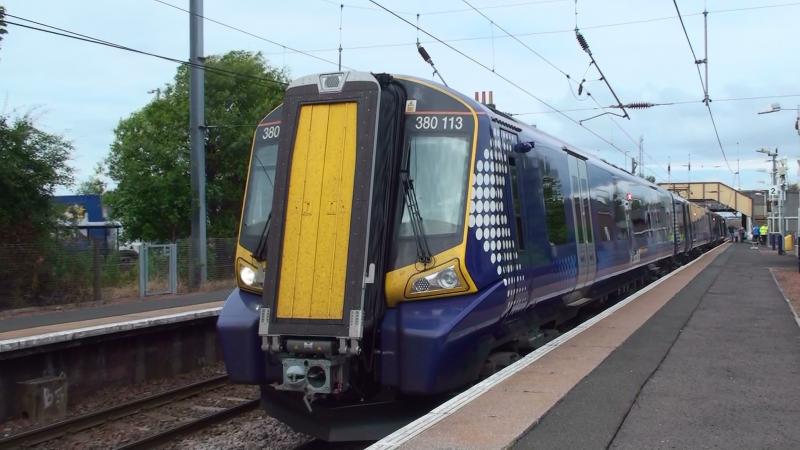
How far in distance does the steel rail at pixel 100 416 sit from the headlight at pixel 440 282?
460cm

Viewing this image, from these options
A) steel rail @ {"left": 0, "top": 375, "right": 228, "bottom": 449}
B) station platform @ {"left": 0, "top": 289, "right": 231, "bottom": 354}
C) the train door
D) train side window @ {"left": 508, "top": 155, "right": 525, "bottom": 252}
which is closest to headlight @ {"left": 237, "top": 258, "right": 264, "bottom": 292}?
train side window @ {"left": 508, "top": 155, "right": 525, "bottom": 252}

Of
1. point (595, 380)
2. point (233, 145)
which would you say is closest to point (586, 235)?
point (595, 380)

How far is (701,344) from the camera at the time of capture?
29.4 ft

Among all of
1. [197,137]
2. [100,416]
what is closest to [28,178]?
[197,137]

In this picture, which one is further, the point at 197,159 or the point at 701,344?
the point at 197,159

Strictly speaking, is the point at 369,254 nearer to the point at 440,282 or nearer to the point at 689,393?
the point at 440,282

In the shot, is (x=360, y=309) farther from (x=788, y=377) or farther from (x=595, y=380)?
(x=788, y=377)

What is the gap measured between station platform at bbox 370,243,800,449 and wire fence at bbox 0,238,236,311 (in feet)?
42.0

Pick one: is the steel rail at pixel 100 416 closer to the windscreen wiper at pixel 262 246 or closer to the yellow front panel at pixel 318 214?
the windscreen wiper at pixel 262 246

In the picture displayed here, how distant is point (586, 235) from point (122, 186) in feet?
66.6

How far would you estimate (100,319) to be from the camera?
547 inches

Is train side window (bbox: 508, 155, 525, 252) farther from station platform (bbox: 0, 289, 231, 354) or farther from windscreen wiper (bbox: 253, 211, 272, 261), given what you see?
station platform (bbox: 0, 289, 231, 354)

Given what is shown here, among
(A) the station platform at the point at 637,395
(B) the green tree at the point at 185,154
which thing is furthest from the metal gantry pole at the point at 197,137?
(A) the station platform at the point at 637,395

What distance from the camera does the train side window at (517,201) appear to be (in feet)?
23.2
